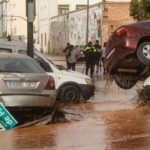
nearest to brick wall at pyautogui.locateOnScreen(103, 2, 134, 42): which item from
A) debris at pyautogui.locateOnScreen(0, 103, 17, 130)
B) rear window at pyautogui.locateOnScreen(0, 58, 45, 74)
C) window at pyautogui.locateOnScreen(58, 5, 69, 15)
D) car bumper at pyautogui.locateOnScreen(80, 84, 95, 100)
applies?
window at pyautogui.locateOnScreen(58, 5, 69, 15)

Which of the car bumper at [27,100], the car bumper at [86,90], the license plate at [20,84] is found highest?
the license plate at [20,84]

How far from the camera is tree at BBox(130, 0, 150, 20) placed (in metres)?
33.7

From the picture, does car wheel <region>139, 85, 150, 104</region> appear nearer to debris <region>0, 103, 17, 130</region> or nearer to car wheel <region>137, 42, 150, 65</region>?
car wheel <region>137, 42, 150, 65</region>

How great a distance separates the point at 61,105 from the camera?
16.1 meters

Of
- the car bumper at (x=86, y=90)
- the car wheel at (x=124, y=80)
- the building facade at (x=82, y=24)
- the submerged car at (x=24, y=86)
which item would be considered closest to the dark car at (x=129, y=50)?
the car wheel at (x=124, y=80)

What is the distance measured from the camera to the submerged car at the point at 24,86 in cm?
1260

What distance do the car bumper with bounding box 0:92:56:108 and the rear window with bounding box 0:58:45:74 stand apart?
58 centimetres

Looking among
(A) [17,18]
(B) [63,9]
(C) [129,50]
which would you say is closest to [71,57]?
(C) [129,50]

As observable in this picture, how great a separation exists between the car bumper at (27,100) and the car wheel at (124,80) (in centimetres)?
151

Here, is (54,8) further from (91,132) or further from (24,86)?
(91,132)

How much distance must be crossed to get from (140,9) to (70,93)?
1987 cm

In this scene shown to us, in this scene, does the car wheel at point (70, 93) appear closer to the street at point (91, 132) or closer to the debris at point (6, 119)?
the street at point (91, 132)

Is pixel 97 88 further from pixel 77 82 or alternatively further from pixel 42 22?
pixel 42 22

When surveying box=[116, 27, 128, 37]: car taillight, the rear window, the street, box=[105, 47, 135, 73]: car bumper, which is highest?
box=[116, 27, 128, 37]: car taillight
